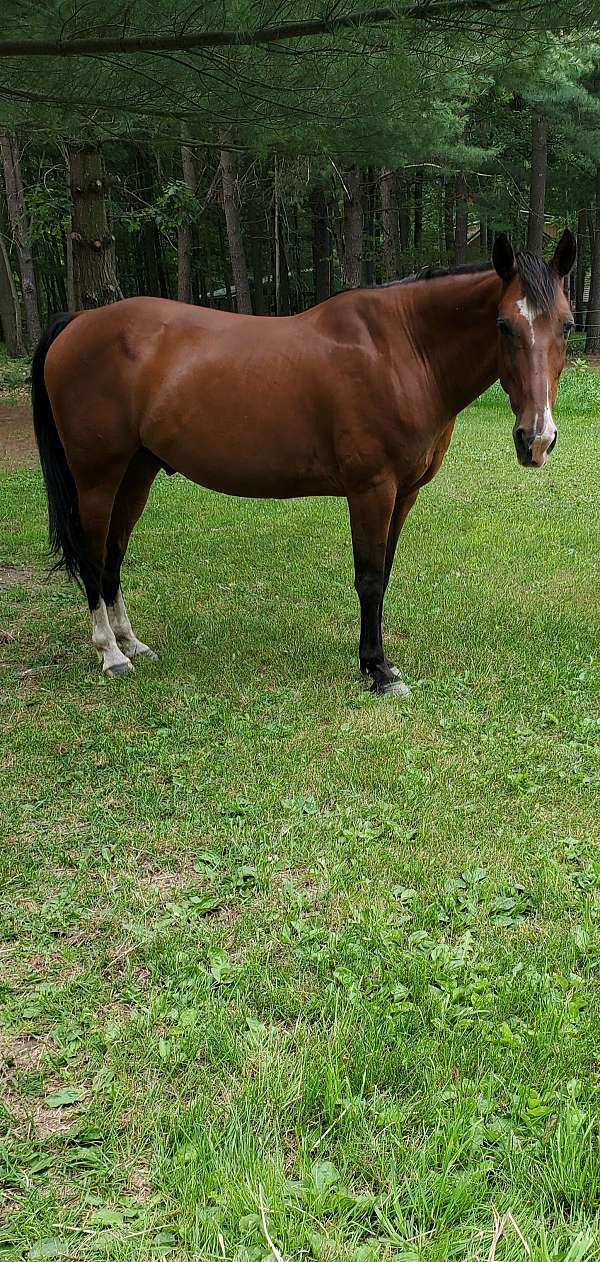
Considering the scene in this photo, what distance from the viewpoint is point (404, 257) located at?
2323 centimetres

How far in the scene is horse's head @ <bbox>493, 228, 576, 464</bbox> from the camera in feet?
9.43

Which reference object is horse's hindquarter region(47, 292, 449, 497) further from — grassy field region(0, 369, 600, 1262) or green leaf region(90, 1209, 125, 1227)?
green leaf region(90, 1209, 125, 1227)

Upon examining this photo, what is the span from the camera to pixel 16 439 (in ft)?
33.4

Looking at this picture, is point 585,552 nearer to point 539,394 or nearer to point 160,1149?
point 539,394

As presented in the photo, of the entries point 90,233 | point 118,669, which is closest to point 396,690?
point 118,669

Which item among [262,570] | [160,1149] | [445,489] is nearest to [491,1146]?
[160,1149]

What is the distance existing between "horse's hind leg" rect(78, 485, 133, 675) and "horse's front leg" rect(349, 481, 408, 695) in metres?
1.21

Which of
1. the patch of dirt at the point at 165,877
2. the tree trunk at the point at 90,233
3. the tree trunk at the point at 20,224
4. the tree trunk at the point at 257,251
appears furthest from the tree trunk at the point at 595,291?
the patch of dirt at the point at 165,877

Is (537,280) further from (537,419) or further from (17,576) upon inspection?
(17,576)

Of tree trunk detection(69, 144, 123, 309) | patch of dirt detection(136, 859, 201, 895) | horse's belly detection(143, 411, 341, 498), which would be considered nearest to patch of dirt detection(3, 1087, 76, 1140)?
patch of dirt detection(136, 859, 201, 895)

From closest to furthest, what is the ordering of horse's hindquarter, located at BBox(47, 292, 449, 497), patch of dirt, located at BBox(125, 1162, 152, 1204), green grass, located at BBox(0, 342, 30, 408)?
patch of dirt, located at BBox(125, 1162, 152, 1204) → horse's hindquarter, located at BBox(47, 292, 449, 497) → green grass, located at BBox(0, 342, 30, 408)

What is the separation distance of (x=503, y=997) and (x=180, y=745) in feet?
5.47

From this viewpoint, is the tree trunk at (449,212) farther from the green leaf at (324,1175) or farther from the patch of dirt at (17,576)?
the green leaf at (324,1175)

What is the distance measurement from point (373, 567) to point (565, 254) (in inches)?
58.6
